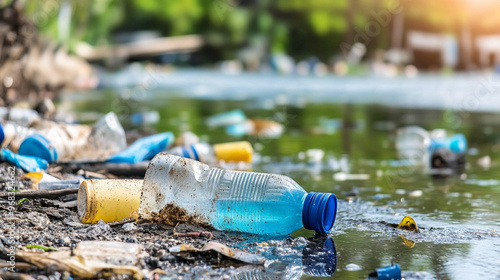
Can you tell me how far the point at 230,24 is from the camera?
24562 millimetres

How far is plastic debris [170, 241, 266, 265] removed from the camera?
6.89 feet

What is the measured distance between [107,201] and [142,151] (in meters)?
1.18

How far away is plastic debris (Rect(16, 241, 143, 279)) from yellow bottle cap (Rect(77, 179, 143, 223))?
432 millimetres

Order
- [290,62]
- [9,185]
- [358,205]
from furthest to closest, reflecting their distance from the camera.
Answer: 1. [290,62]
2. [358,205]
3. [9,185]

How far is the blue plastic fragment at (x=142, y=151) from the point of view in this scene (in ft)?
11.7

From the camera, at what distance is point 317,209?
2.35 m

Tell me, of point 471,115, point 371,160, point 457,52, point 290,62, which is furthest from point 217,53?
point 371,160

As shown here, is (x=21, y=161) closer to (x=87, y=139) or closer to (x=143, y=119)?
(x=87, y=139)

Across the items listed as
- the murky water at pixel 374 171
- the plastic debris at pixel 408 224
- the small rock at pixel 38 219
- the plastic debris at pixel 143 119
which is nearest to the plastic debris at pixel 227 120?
the murky water at pixel 374 171

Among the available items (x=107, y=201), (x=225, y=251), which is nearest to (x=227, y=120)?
(x=107, y=201)

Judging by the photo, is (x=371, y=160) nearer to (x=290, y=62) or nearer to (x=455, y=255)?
(x=455, y=255)

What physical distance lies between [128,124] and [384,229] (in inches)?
165

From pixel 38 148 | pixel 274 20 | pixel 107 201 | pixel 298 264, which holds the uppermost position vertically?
pixel 274 20

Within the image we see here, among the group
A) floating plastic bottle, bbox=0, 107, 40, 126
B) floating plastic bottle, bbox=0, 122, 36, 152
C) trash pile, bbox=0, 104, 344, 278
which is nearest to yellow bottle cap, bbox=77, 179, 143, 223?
trash pile, bbox=0, 104, 344, 278
